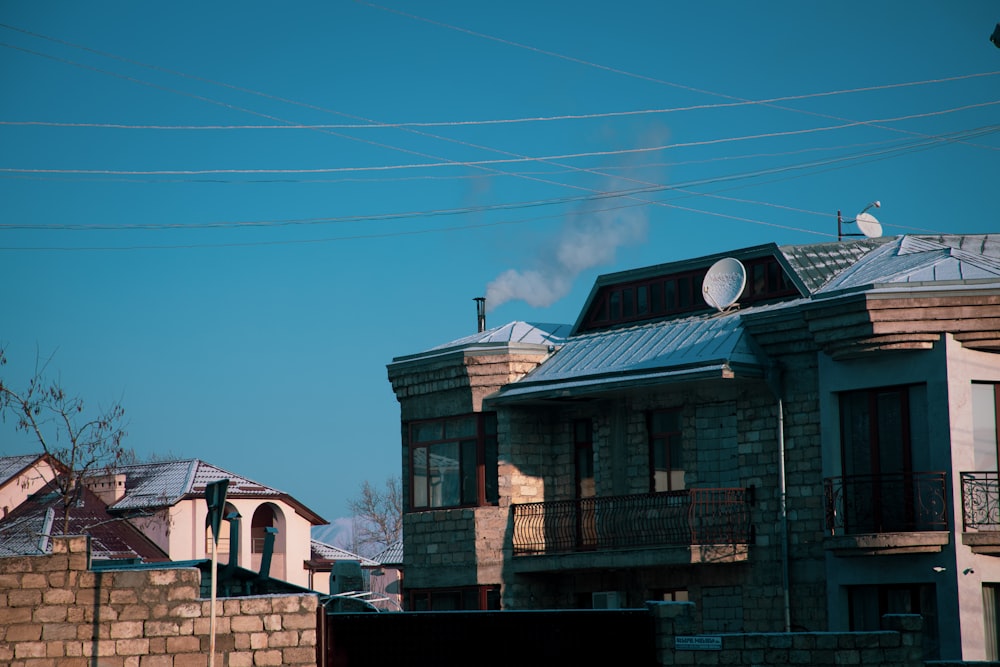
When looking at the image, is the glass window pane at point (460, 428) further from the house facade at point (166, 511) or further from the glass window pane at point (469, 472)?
the house facade at point (166, 511)

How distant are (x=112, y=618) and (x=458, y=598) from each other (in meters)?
11.4

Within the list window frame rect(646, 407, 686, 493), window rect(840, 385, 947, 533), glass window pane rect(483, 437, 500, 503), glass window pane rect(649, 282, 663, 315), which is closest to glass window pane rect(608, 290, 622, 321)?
glass window pane rect(649, 282, 663, 315)

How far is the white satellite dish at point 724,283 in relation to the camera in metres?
24.4

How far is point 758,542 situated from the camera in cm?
2250

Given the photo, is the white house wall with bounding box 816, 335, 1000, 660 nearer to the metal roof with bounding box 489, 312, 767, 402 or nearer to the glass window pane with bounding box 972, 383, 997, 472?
the glass window pane with bounding box 972, 383, 997, 472

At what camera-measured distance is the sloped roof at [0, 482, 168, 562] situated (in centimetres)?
4072

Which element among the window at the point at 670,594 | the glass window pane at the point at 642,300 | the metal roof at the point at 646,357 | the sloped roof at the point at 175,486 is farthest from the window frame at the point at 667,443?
the sloped roof at the point at 175,486

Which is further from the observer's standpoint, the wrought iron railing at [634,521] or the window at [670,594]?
the window at [670,594]

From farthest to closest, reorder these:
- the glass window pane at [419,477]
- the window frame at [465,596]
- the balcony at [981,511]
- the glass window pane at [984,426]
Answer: the glass window pane at [419,477]
the window frame at [465,596]
the glass window pane at [984,426]
the balcony at [981,511]

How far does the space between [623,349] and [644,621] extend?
28.5 ft

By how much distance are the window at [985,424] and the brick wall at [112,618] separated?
36.5ft

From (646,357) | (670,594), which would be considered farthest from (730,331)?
(670,594)

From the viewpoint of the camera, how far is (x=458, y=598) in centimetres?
2636

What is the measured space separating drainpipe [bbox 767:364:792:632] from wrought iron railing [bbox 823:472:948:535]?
0.94 metres
